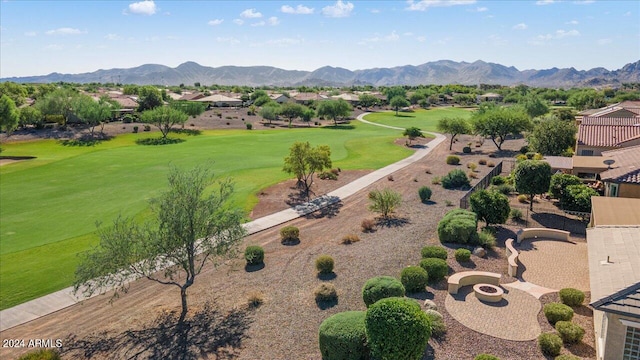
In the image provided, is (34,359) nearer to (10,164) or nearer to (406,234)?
(406,234)

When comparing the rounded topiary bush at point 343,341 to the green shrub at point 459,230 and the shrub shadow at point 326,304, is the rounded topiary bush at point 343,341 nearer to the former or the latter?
the shrub shadow at point 326,304

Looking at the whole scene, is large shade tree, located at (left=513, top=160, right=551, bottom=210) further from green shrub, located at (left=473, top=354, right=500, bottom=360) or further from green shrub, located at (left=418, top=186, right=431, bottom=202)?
green shrub, located at (left=473, top=354, right=500, bottom=360)

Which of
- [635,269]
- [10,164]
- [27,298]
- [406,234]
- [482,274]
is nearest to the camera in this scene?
[635,269]

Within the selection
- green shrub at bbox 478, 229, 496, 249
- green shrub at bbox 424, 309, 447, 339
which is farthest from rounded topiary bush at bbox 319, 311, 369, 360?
green shrub at bbox 478, 229, 496, 249

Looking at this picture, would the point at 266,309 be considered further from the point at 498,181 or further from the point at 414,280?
the point at 498,181

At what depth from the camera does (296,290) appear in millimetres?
22188

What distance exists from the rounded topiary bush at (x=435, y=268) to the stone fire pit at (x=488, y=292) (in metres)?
1.82

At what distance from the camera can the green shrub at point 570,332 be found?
54.0ft

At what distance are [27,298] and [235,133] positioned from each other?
72.3 m

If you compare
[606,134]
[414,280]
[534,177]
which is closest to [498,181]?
[534,177]

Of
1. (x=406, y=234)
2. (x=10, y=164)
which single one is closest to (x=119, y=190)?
(x=10, y=164)

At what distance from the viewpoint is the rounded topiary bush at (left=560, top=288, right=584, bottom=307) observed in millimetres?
19125

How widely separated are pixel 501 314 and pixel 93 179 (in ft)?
160

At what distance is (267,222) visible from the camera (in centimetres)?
3497
